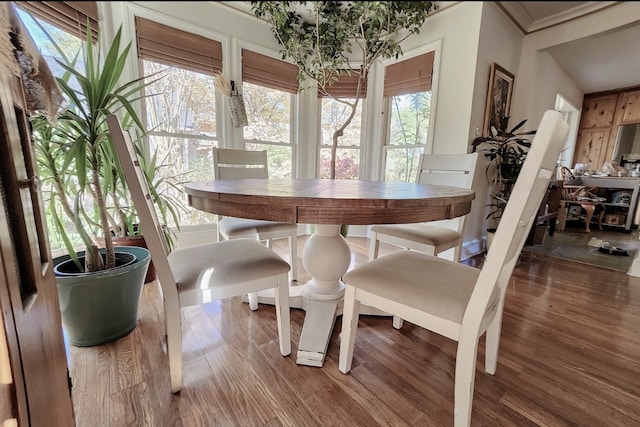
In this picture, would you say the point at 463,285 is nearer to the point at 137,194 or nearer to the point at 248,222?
the point at 137,194

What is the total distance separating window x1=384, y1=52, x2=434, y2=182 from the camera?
51.6 inches

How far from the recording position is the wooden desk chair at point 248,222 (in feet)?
5.26

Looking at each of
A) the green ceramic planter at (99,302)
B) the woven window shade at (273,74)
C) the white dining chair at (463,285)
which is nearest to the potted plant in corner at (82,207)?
the green ceramic planter at (99,302)

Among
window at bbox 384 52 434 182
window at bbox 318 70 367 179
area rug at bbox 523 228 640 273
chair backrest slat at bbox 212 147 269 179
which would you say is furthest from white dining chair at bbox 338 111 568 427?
area rug at bbox 523 228 640 273

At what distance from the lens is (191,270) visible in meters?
0.98

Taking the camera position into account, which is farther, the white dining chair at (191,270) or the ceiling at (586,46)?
the white dining chair at (191,270)

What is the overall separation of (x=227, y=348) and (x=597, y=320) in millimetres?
2030

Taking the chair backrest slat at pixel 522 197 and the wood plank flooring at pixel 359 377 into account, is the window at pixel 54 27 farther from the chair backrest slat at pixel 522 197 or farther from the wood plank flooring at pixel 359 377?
the wood plank flooring at pixel 359 377

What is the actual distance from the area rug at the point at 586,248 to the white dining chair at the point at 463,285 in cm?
232

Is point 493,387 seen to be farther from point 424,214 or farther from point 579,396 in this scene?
point 424,214

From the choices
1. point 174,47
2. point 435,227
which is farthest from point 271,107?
point 174,47

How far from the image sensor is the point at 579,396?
1022mm

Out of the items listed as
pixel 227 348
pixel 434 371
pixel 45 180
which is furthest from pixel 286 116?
pixel 434 371

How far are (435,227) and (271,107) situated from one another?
156 centimetres
